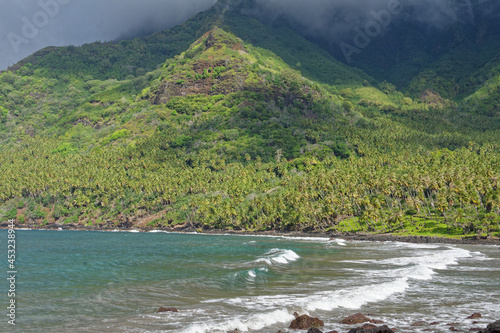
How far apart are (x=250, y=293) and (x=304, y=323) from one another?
1379 centimetres

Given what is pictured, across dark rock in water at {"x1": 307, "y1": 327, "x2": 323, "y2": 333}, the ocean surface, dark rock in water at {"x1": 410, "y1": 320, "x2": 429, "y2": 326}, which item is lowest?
the ocean surface

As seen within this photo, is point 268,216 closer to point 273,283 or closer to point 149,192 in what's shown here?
point 149,192

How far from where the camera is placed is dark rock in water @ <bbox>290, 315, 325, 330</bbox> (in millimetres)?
27422

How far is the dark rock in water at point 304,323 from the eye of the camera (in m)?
27.4

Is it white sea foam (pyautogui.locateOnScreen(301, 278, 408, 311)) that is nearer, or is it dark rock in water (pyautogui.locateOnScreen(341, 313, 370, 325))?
dark rock in water (pyautogui.locateOnScreen(341, 313, 370, 325))

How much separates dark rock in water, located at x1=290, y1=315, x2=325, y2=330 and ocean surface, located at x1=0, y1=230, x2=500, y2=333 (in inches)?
→ 29.1

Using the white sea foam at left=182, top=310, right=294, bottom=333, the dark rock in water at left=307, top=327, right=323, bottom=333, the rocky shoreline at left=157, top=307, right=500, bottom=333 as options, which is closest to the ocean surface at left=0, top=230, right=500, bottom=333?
→ the white sea foam at left=182, top=310, right=294, bottom=333

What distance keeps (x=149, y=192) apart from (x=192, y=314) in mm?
168281

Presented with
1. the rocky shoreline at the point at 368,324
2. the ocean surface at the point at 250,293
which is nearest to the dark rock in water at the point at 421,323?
the rocky shoreline at the point at 368,324

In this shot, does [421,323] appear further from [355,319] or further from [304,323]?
[304,323]

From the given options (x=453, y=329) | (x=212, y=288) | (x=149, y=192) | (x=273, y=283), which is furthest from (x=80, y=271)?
(x=149, y=192)

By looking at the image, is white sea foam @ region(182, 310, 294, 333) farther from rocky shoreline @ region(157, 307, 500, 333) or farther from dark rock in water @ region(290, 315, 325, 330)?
dark rock in water @ region(290, 315, 325, 330)

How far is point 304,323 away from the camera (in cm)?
2758

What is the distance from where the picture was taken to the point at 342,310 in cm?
3291
